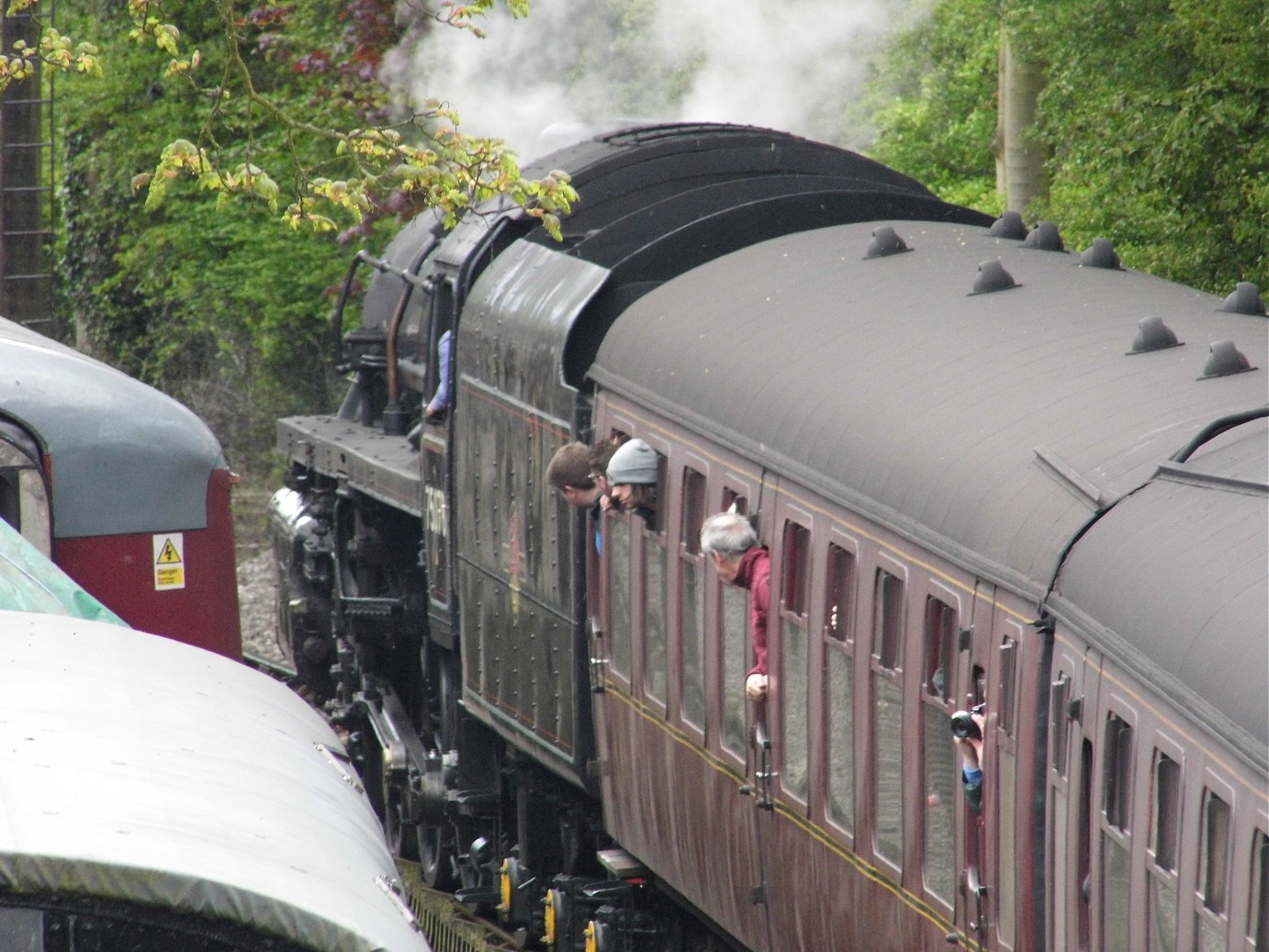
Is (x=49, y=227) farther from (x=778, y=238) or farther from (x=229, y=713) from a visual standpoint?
(x=229, y=713)

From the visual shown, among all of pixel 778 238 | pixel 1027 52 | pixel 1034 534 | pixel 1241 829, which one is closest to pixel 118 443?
pixel 778 238

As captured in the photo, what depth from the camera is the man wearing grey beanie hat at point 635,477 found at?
305 inches

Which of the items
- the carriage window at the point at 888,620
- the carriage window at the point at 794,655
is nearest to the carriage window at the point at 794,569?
the carriage window at the point at 794,655

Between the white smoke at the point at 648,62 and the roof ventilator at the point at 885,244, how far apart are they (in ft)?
24.2

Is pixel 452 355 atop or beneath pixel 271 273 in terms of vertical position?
atop

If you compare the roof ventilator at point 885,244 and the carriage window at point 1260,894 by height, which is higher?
the roof ventilator at point 885,244

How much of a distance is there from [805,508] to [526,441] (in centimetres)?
291

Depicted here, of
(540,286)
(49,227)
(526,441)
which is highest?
(540,286)

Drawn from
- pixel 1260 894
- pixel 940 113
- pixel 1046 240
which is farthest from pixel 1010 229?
pixel 940 113

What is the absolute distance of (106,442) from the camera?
8.95m

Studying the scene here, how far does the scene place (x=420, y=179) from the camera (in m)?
9.19

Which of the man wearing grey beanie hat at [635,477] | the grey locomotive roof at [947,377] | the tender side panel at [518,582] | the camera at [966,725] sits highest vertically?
the grey locomotive roof at [947,377]

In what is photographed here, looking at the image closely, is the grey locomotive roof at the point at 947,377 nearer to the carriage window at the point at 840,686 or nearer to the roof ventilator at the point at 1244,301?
the roof ventilator at the point at 1244,301

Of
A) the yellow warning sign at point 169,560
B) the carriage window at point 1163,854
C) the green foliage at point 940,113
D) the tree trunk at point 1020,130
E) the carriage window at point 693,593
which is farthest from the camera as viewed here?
the green foliage at point 940,113
